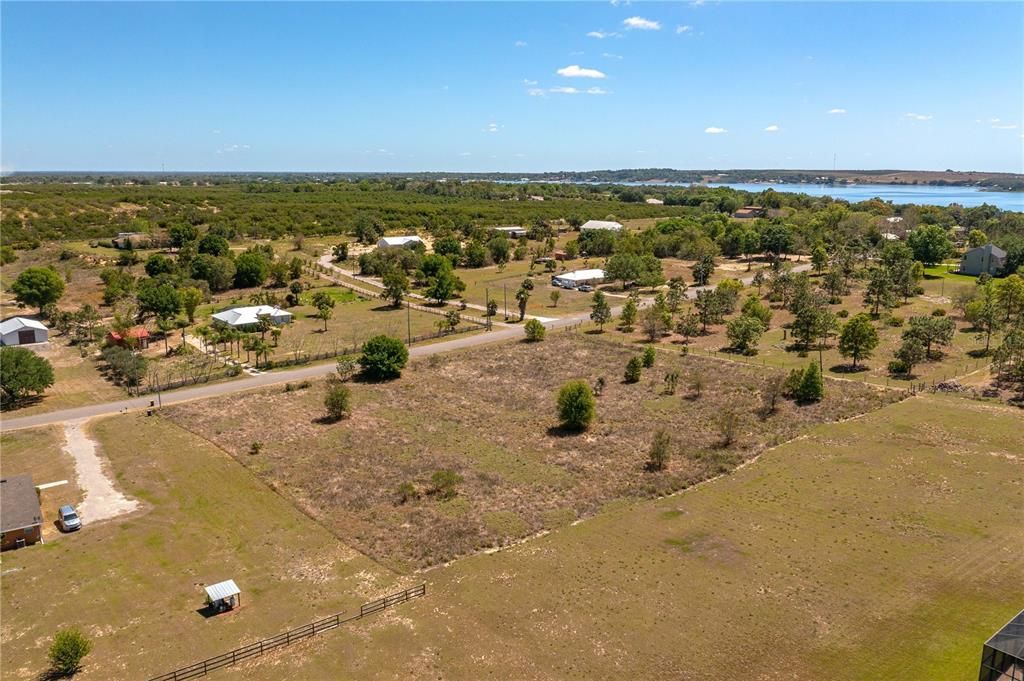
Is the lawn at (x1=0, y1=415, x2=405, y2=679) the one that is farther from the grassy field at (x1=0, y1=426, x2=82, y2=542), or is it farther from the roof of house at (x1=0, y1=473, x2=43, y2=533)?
the roof of house at (x1=0, y1=473, x2=43, y2=533)

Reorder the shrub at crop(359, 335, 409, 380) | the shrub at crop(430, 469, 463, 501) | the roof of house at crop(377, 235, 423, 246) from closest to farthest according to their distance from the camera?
the shrub at crop(430, 469, 463, 501) → the shrub at crop(359, 335, 409, 380) → the roof of house at crop(377, 235, 423, 246)

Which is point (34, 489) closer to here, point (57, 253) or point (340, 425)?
point (340, 425)

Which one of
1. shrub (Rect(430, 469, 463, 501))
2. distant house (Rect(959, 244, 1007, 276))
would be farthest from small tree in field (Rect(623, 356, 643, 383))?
distant house (Rect(959, 244, 1007, 276))

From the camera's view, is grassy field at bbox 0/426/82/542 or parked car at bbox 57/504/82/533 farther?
grassy field at bbox 0/426/82/542

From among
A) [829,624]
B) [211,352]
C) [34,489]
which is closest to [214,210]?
[211,352]

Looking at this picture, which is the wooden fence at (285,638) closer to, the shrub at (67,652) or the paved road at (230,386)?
the shrub at (67,652)
